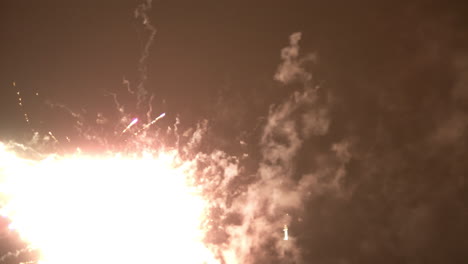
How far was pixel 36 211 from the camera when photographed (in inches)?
358

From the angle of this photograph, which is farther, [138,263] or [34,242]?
[138,263]

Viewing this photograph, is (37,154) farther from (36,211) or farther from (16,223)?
(16,223)

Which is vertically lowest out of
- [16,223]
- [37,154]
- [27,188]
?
[16,223]

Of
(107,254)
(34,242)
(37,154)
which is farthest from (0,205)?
(107,254)

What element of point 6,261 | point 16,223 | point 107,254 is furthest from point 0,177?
point 6,261

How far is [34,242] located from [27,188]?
8.47 ft

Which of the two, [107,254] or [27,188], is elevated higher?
[27,188]

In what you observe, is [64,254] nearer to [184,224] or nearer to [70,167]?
[70,167]

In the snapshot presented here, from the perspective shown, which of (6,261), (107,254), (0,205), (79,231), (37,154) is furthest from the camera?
(6,261)

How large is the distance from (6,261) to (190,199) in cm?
1084

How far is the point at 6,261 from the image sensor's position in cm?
1324

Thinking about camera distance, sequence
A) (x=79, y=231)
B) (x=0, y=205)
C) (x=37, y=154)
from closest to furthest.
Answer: (x=37, y=154) → (x=0, y=205) → (x=79, y=231)

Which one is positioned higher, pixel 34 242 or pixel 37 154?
pixel 37 154

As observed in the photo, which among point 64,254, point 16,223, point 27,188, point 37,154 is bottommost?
point 64,254
